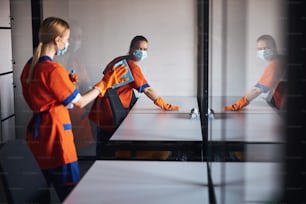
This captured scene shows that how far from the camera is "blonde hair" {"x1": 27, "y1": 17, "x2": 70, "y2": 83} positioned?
179 cm

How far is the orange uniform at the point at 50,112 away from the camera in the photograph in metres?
1.67

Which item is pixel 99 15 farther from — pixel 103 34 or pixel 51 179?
pixel 51 179

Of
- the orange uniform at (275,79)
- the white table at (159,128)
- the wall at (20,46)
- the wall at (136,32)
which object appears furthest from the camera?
the wall at (136,32)

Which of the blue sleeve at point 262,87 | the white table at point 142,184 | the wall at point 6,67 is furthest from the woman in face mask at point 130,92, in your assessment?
the blue sleeve at point 262,87

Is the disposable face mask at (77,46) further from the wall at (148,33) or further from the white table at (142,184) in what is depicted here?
the white table at (142,184)

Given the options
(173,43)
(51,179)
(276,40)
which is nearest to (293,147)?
(276,40)

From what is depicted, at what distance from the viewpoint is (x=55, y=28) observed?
6.20 feet

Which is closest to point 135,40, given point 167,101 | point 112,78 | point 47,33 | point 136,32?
point 136,32

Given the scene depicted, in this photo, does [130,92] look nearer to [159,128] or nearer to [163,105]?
[163,105]

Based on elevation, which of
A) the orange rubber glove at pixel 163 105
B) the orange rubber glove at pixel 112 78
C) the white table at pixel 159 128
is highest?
the orange rubber glove at pixel 112 78

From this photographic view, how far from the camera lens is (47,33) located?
1796mm

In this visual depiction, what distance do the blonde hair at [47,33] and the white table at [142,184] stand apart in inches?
25.3

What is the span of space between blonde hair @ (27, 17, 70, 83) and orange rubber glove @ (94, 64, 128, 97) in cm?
31

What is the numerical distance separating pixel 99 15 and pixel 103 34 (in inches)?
3.5
